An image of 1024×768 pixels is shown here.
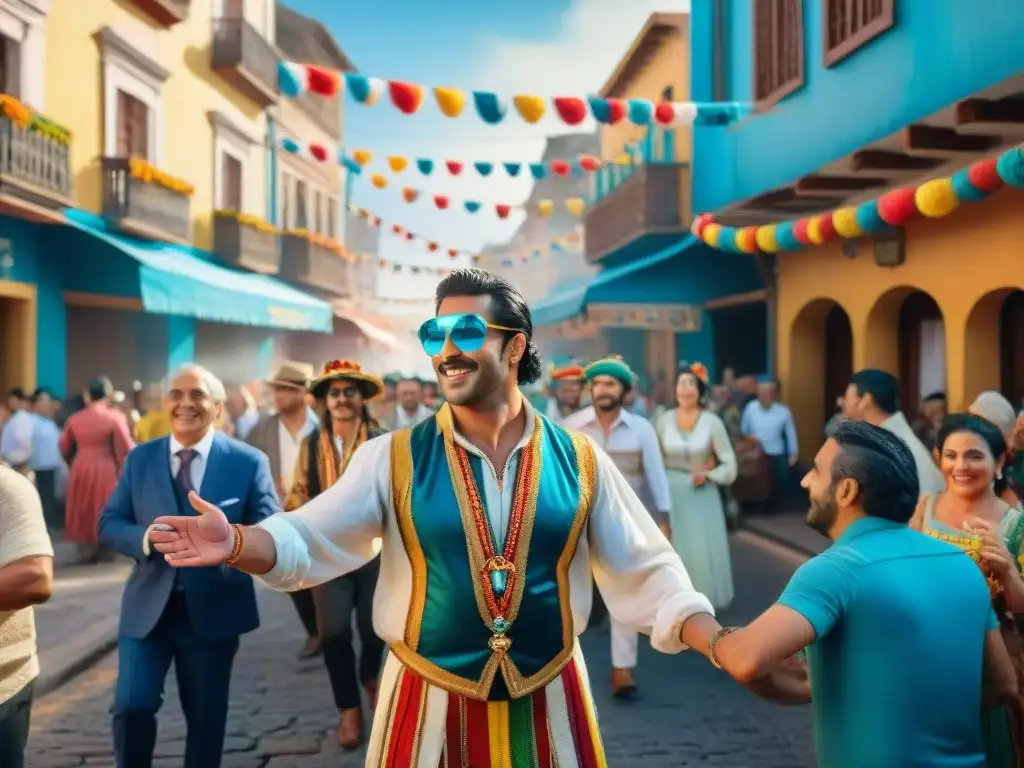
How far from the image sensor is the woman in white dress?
7.62m

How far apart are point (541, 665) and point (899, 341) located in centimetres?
1071

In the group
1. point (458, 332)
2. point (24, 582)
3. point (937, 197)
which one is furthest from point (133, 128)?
point (458, 332)

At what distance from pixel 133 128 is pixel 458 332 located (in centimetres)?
1542

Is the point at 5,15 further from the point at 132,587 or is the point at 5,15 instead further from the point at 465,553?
the point at 465,553

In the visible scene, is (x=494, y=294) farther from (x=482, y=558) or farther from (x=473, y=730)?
(x=473, y=730)

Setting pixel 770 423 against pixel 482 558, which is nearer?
pixel 482 558

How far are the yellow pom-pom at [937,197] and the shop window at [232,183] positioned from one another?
15159mm

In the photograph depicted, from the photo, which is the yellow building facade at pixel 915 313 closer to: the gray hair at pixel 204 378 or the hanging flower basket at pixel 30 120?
the gray hair at pixel 204 378

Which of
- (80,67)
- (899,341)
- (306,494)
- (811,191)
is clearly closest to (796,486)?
(899,341)

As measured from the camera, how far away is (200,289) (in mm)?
14930

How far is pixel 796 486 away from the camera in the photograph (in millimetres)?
14523

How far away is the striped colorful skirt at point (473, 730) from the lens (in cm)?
267

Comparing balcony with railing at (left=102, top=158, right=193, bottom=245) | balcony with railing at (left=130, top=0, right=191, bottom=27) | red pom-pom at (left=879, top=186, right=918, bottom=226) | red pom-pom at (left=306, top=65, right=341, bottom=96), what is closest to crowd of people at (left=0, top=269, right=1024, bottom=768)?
red pom-pom at (left=879, top=186, right=918, bottom=226)

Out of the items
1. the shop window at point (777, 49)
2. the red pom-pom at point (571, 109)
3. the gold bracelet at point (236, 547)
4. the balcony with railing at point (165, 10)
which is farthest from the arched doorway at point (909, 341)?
the balcony with railing at point (165, 10)
